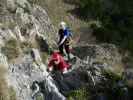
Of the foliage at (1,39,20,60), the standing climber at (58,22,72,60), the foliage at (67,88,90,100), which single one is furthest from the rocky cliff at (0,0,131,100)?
the standing climber at (58,22,72,60)

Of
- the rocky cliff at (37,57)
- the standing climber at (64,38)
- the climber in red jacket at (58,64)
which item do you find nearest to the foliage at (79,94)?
the rocky cliff at (37,57)

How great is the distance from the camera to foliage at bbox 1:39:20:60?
57.6ft

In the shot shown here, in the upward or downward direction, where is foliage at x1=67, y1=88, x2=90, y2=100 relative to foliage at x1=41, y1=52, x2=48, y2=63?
downward

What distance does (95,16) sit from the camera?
26.3m

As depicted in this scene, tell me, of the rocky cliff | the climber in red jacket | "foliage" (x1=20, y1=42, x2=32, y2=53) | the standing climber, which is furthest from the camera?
"foliage" (x1=20, y1=42, x2=32, y2=53)

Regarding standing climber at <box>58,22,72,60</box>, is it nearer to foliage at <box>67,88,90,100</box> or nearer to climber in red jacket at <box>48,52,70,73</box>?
climber in red jacket at <box>48,52,70,73</box>

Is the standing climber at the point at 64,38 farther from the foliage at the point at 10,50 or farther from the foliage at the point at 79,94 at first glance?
the foliage at the point at 79,94

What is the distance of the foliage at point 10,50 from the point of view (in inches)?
691

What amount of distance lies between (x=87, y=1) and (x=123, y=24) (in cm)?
320

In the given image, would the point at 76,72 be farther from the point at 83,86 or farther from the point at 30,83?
the point at 30,83

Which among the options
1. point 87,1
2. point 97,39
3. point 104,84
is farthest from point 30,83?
point 87,1

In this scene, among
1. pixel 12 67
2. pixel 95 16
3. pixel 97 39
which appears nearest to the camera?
pixel 12 67

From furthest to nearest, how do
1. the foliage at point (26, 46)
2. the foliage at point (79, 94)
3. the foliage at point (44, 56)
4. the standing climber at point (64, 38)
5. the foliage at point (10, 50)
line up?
the foliage at point (44, 56) < the foliage at point (26, 46) < the standing climber at point (64, 38) < the foliage at point (10, 50) < the foliage at point (79, 94)

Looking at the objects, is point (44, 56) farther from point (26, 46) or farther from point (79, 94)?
point (79, 94)
